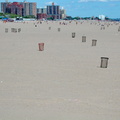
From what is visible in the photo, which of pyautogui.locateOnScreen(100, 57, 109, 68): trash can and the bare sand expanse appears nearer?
the bare sand expanse

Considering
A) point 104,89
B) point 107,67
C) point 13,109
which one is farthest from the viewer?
point 107,67

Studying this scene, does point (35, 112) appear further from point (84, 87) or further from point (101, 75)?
point (101, 75)

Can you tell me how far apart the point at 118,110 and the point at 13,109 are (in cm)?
254

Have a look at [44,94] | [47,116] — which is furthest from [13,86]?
[47,116]

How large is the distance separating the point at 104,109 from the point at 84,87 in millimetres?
2006

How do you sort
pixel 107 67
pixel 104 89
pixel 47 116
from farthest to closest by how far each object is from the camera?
pixel 107 67
pixel 104 89
pixel 47 116

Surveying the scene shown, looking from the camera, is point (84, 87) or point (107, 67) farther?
point (107, 67)

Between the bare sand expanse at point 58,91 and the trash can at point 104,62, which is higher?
the trash can at point 104,62

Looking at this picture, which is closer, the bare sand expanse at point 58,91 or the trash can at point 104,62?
the bare sand expanse at point 58,91

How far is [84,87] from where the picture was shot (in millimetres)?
8523

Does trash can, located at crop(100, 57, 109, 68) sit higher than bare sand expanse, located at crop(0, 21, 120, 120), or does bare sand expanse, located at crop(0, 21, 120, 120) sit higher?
trash can, located at crop(100, 57, 109, 68)

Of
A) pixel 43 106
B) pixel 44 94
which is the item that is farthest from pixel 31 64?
pixel 43 106

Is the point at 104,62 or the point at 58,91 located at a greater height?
the point at 104,62

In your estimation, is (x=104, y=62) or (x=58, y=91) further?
(x=104, y=62)
